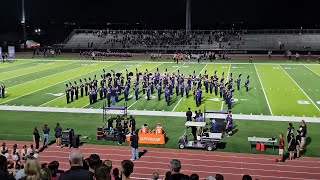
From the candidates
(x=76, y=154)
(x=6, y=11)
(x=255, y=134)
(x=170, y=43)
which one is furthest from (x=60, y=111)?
(x=6, y=11)

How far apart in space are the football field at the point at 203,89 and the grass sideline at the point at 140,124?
7.45ft

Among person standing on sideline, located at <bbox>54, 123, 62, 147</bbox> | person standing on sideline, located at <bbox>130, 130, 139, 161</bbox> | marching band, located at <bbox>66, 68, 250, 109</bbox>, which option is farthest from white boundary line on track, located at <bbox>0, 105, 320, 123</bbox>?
person standing on sideline, located at <bbox>130, 130, 139, 161</bbox>

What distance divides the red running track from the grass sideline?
75cm

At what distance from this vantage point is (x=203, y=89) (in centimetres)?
2883

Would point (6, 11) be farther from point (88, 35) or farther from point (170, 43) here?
point (170, 43)

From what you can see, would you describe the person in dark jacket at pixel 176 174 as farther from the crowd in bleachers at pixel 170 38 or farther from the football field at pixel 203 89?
the crowd in bleachers at pixel 170 38

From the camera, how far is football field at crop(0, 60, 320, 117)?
23031 mm

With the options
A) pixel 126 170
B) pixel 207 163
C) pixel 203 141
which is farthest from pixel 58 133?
pixel 126 170

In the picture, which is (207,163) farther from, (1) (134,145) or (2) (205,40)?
(2) (205,40)

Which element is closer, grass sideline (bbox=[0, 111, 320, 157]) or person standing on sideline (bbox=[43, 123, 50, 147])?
person standing on sideline (bbox=[43, 123, 50, 147])

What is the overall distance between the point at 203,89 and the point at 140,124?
1052cm

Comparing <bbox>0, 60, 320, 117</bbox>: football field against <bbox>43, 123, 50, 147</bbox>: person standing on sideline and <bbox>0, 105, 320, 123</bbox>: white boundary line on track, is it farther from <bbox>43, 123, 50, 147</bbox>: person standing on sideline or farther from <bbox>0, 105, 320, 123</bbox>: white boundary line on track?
<bbox>43, 123, 50, 147</bbox>: person standing on sideline

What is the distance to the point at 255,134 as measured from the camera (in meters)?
17.5

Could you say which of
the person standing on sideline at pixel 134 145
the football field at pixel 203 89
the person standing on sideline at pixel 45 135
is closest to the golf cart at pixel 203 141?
the person standing on sideline at pixel 134 145
